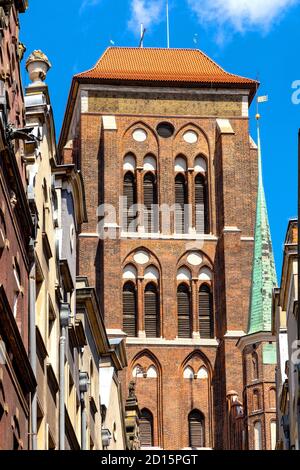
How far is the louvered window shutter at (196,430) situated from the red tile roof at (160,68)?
15.6 m

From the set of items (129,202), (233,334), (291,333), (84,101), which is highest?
(84,101)

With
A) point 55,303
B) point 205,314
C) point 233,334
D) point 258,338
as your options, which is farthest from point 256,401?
point 55,303

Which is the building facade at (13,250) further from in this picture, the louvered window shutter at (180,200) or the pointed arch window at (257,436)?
the louvered window shutter at (180,200)

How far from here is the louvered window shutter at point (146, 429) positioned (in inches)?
2844

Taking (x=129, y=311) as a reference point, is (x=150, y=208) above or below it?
above

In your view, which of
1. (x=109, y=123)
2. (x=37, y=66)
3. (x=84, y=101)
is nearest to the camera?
(x=37, y=66)

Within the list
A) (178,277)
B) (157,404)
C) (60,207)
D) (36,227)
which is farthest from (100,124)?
(36,227)

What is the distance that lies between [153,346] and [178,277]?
12.3 feet

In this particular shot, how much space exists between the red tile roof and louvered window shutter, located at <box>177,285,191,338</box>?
9921mm

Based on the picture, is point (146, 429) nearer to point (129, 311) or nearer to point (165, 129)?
point (129, 311)

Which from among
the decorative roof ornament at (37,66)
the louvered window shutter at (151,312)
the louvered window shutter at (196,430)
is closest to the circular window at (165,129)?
the louvered window shutter at (151,312)

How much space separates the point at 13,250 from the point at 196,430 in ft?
174

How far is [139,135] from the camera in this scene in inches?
3091

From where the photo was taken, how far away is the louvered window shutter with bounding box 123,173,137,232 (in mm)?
76000
